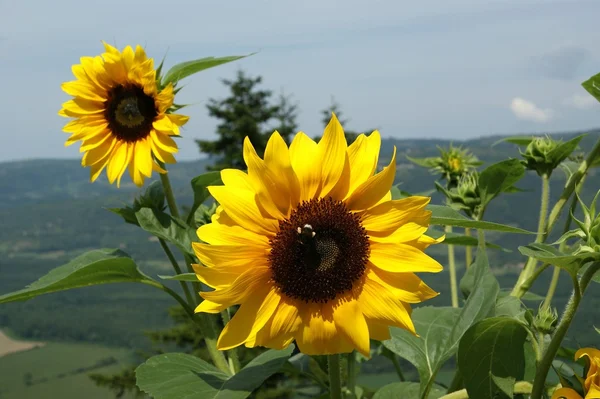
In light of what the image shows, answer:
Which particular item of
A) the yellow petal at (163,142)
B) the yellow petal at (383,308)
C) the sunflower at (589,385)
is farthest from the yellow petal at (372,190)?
the yellow petal at (163,142)

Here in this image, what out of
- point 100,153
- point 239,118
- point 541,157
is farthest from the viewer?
point 239,118

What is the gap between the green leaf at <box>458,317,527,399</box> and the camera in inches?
35.2

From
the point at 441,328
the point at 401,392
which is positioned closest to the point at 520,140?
the point at 441,328

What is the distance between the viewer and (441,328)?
1187mm

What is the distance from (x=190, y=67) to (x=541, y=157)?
80 cm

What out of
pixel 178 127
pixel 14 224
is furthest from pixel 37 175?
pixel 178 127

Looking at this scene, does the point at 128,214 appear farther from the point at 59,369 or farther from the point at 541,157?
the point at 59,369

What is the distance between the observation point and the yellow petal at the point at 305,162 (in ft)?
2.99

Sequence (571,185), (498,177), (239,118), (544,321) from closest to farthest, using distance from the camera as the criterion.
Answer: (544,321) < (571,185) < (498,177) < (239,118)

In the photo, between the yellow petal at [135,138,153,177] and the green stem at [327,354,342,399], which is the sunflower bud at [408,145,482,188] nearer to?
the yellow petal at [135,138,153,177]

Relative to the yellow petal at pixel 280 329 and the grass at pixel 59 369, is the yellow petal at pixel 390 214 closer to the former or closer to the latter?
the yellow petal at pixel 280 329

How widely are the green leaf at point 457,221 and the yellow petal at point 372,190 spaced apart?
3.3 inches

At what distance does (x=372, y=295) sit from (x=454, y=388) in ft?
0.91

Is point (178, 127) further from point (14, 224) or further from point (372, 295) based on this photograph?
point (14, 224)
